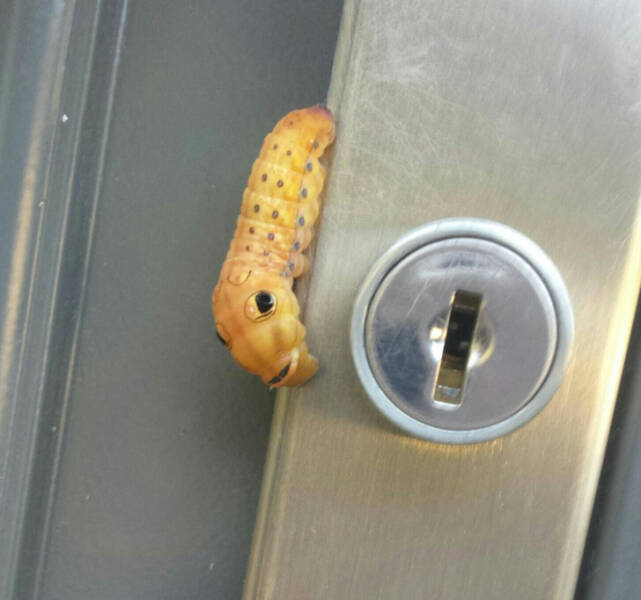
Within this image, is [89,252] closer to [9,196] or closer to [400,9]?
[9,196]

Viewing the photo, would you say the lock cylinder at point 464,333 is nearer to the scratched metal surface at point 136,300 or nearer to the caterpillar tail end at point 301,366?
the caterpillar tail end at point 301,366

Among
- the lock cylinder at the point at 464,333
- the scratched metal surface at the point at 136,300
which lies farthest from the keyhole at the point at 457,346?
the scratched metal surface at the point at 136,300

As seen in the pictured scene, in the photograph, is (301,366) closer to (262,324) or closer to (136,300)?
(262,324)

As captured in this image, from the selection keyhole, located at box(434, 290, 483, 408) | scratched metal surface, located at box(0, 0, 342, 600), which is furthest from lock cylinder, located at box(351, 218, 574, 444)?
scratched metal surface, located at box(0, 0, 342, 600)

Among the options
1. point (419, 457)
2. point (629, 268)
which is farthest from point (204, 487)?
point (629, 268)

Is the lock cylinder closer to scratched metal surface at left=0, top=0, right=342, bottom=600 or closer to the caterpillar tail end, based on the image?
the caterpillar tail end

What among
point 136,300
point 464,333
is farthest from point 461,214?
point 136,300
